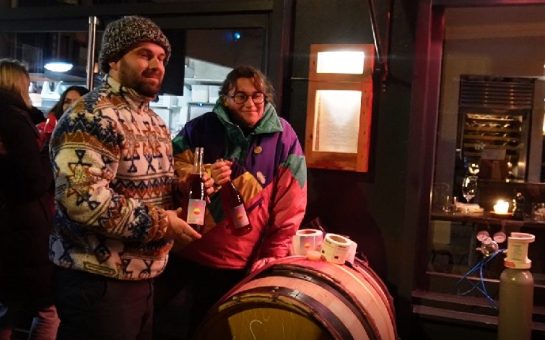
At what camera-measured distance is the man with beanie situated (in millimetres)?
2027

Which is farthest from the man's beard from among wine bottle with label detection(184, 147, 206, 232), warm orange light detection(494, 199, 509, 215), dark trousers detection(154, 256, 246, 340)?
warm orange light detection(494, 199, 509, 215)

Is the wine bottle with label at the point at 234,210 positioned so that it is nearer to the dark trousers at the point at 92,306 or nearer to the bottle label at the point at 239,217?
the bottle label at the point at 239,217

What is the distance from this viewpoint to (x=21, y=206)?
313 centimetres

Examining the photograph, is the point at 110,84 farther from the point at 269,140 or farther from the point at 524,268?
the point at 524,268

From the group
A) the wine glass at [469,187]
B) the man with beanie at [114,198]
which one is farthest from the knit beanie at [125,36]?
the wine glass at [469,187]

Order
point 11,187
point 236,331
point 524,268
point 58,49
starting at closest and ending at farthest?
point 236,331
point 11,187
point 524,268
point 58,49

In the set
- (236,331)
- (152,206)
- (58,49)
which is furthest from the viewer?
(58,49)

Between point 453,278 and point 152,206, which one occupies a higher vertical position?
point 152,206

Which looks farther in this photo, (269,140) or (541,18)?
(541,18)

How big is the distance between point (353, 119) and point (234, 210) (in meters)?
1.53

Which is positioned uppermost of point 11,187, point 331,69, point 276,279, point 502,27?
point 502,27

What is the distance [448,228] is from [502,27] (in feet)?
5.50

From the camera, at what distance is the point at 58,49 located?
5.26 metres

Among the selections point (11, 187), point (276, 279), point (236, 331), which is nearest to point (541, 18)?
point (276, 279)
